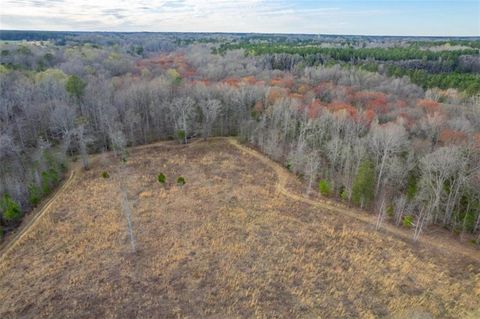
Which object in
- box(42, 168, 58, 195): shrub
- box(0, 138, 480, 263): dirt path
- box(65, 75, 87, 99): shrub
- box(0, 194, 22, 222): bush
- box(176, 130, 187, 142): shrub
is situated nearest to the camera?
box(0, 138, 480, 263): dirt path

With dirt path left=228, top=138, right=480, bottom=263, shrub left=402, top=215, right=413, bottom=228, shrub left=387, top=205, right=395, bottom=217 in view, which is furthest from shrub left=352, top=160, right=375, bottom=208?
shrub left=402, top=215, right=413, bottom=228

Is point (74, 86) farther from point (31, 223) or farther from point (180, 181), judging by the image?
point (31, 223)

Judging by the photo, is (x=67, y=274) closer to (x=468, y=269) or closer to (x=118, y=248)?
(x=118, y=248)

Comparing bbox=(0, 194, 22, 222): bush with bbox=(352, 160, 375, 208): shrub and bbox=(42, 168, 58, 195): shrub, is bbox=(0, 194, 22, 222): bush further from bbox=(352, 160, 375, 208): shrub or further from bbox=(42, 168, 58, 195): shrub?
bbox=(352, 160, 375, 208): shrub

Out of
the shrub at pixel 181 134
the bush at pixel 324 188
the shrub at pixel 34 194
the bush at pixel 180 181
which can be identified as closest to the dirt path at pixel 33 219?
the shrub at pixel 34 194

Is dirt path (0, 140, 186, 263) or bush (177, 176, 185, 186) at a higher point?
bush (177, 176, 185, 186)

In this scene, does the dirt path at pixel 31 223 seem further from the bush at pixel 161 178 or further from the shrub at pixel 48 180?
the bush at pixel 161 178

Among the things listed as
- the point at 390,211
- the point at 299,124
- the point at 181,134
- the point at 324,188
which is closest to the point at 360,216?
the point at 390,211
